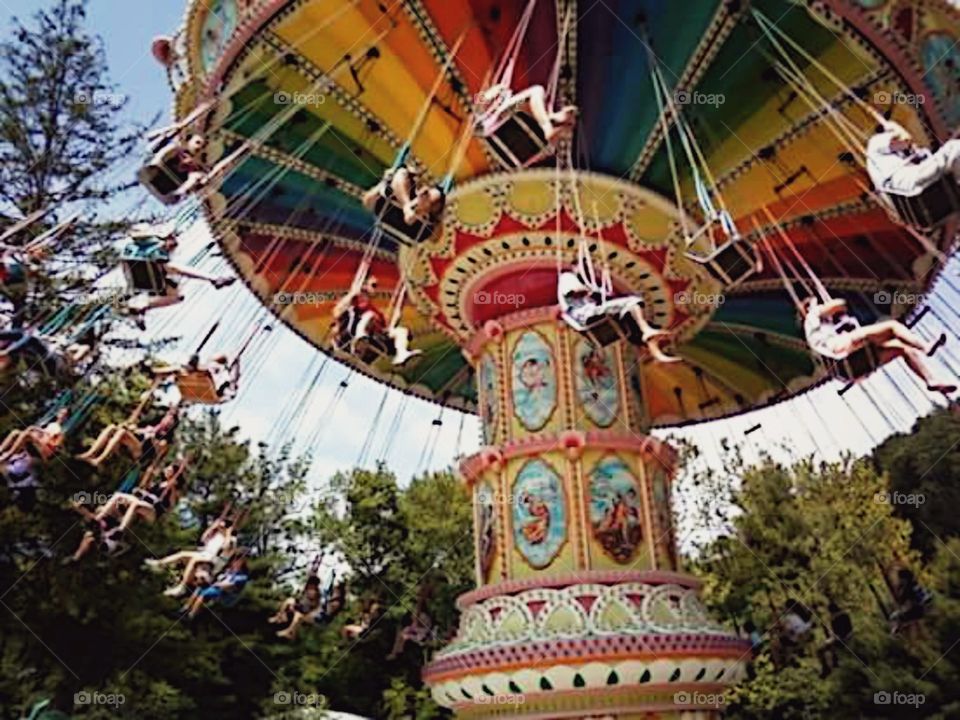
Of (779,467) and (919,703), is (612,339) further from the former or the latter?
(779,467)

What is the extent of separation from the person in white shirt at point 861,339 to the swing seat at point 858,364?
0.05 metres

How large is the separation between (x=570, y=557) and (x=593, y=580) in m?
0.33

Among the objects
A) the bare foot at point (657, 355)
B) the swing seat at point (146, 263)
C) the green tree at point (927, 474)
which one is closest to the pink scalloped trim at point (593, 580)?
the bare foot at point (657, 355)

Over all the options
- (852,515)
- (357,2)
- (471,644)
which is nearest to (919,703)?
(852,515)

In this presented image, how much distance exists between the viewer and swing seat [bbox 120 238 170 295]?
6902mm

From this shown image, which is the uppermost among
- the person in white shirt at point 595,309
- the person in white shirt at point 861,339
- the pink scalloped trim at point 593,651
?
the person in white shirt at point 595,309

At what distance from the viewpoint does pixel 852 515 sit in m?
20.7

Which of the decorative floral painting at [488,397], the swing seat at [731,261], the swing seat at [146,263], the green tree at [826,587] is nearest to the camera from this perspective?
the swing seat at [731,261]

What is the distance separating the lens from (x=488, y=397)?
9281 mm

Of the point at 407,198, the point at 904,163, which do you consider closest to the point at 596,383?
the point at 407,198

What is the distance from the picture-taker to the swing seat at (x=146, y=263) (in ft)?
22.6

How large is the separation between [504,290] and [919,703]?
1026cm

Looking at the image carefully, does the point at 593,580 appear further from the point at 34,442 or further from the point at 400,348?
the point at 34,442

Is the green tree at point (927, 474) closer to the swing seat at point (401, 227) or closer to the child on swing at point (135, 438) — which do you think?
the child on swing at point (135, 438)
